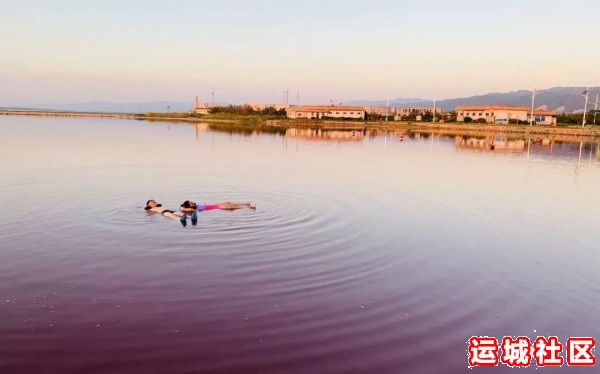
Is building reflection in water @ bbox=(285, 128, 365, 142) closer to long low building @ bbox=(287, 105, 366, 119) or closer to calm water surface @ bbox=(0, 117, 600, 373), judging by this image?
calm water surface @ bbox=(0, 117, 600, 373)

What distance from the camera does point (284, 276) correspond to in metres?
10.6

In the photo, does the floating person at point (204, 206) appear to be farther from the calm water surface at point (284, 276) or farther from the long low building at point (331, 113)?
the long low building at point (331, 113)

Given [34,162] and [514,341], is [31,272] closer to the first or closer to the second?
[514,341]

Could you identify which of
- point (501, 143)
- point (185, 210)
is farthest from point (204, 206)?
point (501, 143)

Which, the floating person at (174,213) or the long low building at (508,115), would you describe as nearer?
the floating person at (174,213)

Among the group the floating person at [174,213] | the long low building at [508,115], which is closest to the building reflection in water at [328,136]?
the floating person at [174,213]

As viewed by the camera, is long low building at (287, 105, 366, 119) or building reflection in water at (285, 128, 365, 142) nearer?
building reflection in water at (285, 128, 365, 142)

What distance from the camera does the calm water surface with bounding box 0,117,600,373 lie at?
7.45 meters

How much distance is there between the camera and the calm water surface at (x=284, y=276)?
7445 millimetres

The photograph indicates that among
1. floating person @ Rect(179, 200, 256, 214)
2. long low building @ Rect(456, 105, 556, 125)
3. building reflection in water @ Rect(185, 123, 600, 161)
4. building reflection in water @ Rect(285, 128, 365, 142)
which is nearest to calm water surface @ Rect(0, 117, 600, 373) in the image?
floating person @ Rect(179, 200, 256, 214)

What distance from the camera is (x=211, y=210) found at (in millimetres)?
16609

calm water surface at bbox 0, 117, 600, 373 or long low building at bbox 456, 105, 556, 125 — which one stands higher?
long low building at bbox 456, 105, 556, 125

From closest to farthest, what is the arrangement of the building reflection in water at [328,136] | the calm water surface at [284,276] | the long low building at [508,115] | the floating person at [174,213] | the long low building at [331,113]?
the calm water surface at [284,276] < the floating person at [174,213] < the building reflection in water at [328,136] < the long low building at [508,115] < the long low building at [331,113]

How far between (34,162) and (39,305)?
22885 millimetres
